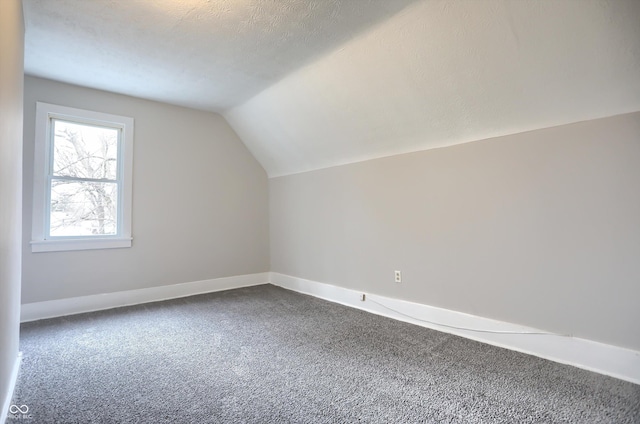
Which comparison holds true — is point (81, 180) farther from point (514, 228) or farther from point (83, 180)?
point (514, 228)

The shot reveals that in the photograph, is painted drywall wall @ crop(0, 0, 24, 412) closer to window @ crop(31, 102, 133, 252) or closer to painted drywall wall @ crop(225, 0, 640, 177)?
window @ crop(31, 102, 133, 252)

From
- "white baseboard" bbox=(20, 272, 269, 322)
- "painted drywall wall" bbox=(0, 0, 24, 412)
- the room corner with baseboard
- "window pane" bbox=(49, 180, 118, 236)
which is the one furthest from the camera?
"window pane" bbox=(49, 180, 118, 236)

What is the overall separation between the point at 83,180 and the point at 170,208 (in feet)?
3.01

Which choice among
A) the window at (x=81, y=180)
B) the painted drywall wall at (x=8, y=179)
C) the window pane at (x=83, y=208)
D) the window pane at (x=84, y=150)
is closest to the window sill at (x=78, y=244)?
the window at (x=81, y=180)

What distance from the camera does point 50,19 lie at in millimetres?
2299

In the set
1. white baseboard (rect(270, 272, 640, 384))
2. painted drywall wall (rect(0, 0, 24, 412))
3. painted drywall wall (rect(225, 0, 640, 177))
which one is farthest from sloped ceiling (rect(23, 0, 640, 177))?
white baseboard (rect(270, 272, 640, 384))

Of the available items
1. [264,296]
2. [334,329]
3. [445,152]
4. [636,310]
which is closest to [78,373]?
[334,329]

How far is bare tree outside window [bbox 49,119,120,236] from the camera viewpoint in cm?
337

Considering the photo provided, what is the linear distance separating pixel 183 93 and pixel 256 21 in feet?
5.69

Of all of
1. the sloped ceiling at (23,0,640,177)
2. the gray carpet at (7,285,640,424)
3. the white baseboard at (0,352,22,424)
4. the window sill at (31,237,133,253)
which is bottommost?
the gray carpet at (7,285,640,424)

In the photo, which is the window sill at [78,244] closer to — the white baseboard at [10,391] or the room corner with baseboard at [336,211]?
the room corner with baseboard at [336,211]

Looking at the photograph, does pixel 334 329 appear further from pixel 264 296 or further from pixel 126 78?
pixel 126 78

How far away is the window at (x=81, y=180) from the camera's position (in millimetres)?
3232

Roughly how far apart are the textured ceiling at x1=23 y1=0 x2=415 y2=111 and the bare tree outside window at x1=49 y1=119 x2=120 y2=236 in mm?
546
